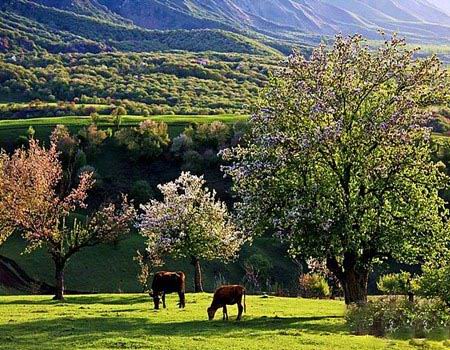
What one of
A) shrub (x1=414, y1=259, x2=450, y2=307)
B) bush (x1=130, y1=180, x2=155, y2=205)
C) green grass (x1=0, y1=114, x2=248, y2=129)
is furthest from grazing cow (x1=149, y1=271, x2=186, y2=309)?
green grass (x1=0, y1=114, x2=248, y2=129)

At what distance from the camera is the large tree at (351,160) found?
34.7m

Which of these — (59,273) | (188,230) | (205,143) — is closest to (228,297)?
(59,273)

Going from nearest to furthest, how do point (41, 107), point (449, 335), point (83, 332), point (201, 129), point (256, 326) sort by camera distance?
point (83, 332) < point (256, 326) < point (449, 335) < point (201, 129) < point (41, 107)

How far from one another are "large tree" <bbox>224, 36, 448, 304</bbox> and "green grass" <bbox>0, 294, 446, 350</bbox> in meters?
5.38

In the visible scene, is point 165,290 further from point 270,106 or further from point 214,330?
point 270,106

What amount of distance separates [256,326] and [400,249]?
10.1 meters

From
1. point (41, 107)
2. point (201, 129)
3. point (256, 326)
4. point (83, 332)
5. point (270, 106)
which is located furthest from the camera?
point (41, 107)

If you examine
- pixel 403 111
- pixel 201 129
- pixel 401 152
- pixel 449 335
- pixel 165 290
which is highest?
pixel 201 129

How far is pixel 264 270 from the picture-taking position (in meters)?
76.9

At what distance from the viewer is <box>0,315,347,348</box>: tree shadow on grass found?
27.2m

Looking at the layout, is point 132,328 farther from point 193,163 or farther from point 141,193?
point 193,163

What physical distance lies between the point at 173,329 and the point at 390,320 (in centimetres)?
1233

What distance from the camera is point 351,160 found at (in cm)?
3538

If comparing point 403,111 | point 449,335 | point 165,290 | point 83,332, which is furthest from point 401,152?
point 83,332
